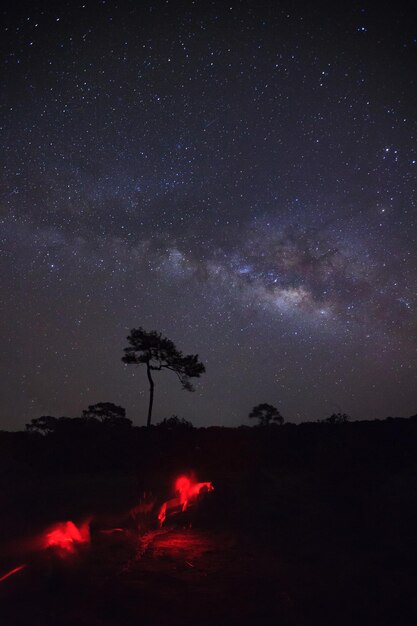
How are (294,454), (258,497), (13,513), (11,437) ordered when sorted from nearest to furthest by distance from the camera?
(13,513)
(258,497)
(294,454)
(11,437)

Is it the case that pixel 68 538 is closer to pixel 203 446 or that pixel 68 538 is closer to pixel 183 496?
pixel 183 496

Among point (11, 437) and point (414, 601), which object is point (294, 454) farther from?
point (414, 601)

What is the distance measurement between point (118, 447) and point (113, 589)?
19.4 metres

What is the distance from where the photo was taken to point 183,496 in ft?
61.2

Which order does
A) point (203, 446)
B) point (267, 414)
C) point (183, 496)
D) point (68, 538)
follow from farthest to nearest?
point (267, 414), point (203, 446), point (183, 496), point (68, 538)

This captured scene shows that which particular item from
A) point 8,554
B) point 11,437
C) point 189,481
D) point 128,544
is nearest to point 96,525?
point 128,544

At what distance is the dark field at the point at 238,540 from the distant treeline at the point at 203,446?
0.11m

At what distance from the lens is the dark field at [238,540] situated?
7316 millimetres

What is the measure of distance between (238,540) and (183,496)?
6.25 m

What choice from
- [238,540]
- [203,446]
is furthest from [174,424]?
[238,540]

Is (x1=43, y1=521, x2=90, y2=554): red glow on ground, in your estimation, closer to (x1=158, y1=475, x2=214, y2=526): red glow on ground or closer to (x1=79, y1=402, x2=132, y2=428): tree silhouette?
(x1=158, y1=475, x2=214, y2=526): red glow on ground

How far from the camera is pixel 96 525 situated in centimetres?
1350

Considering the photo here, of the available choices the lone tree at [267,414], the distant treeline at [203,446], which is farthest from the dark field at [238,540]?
the lone tree at [267,414]

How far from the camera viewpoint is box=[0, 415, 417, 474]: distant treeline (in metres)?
24.5
